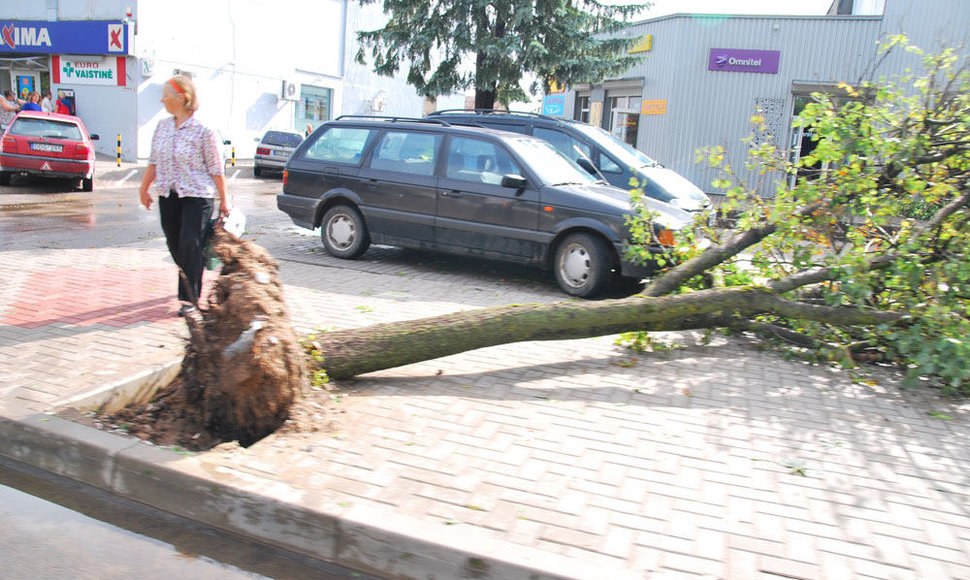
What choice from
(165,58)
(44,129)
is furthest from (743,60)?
(44,129)

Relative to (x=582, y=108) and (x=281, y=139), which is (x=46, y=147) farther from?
(x=582, y=108)

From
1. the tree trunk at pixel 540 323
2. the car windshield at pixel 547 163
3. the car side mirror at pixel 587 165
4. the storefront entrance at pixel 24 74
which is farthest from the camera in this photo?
the storefront entrance at pixel 24 74

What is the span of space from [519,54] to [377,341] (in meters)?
14.3

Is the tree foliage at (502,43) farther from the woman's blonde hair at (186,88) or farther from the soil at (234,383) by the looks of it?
the soil at (234,383)

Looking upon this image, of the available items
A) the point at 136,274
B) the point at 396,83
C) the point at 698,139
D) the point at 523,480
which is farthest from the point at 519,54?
the point at 396,83

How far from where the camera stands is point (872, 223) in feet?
19.5

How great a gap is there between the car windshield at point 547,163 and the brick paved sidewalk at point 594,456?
265cm

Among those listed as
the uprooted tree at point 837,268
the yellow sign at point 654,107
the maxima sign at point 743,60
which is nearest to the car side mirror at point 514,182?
the uprooted tree at point 837,268

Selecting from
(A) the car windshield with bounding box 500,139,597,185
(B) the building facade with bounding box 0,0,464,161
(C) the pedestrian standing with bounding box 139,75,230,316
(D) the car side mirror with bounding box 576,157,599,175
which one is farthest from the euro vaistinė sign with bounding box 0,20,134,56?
(C) the pedestrian standing with bounding box 139,75,230,316

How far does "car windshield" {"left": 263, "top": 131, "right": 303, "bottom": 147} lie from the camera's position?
23641 millimetres

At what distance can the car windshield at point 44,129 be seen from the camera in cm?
1530

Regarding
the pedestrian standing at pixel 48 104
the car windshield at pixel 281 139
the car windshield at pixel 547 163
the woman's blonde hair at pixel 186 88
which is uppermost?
the pedestrian standing at pixel 48 104

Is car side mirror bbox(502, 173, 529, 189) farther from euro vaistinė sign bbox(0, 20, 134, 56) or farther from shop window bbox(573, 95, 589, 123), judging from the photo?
shop window bbox(573, 95, 589, 123)

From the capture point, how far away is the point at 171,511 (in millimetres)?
3391
